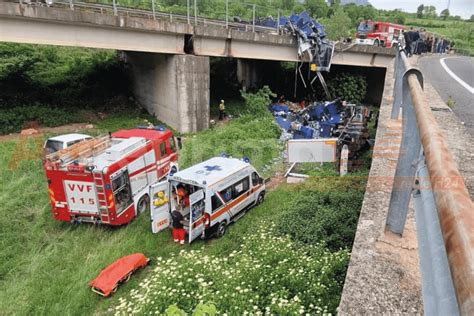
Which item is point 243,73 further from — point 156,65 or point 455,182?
point 455,182

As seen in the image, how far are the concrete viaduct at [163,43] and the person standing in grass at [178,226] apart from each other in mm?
9760

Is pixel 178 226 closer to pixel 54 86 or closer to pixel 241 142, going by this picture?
pixel 241 142

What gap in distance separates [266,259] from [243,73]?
2323 cm

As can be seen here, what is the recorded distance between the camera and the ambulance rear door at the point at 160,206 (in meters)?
9.35

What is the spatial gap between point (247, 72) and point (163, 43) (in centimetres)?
1184

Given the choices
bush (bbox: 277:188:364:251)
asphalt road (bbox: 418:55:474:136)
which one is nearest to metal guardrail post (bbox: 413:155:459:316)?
bush (bbox: 277:188:364:251)

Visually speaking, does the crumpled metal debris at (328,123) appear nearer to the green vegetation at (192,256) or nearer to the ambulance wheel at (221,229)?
the green vegetation at (192,256)

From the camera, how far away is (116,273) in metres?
7.68

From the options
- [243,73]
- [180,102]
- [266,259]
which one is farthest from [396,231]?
[243,73]

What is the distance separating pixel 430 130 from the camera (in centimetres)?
177

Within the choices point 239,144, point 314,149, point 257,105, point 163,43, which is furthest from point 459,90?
point 163,43

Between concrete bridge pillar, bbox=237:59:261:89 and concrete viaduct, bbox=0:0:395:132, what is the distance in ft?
19.0

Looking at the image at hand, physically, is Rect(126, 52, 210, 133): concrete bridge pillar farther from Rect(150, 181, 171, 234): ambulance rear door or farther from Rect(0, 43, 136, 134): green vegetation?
Rect(150, 181, 171, 234): ambulance rear door

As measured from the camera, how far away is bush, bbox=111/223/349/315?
527cm
